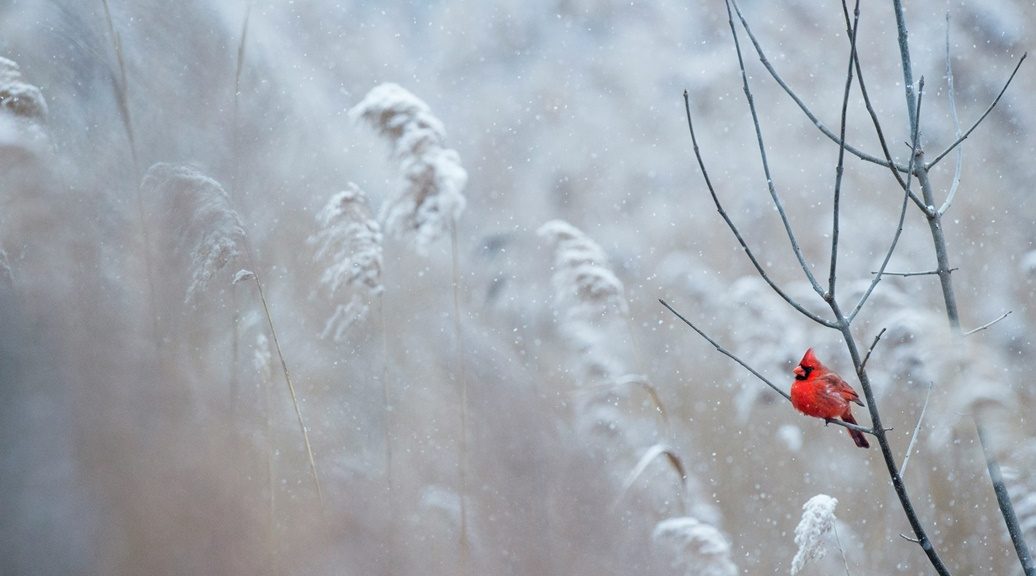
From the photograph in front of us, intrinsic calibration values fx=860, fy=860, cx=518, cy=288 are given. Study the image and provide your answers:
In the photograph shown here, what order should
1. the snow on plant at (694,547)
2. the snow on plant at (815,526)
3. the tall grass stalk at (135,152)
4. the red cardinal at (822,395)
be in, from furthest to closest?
the tall grass stalk at (135,152) < the snow on plant at (694,547) < the snow on plant at (815,526) < the red cardinal at (822,395)

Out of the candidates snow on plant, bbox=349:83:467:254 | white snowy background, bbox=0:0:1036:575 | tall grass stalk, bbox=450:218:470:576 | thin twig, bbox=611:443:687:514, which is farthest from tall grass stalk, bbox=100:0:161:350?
thin twig, bbox=611:443:687:514

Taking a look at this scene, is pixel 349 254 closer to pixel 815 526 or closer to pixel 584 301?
pixel 584 301

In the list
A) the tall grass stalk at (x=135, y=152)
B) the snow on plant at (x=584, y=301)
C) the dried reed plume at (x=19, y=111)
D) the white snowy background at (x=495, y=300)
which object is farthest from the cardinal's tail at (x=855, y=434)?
Answer: the dried reed plume at (x=19, y=111)

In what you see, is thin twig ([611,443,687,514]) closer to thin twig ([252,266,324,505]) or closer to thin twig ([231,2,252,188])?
thin twig ([252,266,324,505])

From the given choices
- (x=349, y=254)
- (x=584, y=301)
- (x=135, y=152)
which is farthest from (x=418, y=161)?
(x=135, y=152)

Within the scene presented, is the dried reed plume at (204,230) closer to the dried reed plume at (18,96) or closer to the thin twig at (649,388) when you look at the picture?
the dried reed plume at (18,96)

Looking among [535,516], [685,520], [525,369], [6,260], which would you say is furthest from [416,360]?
[6,260]

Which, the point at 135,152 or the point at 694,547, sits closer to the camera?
the point at 694,547
